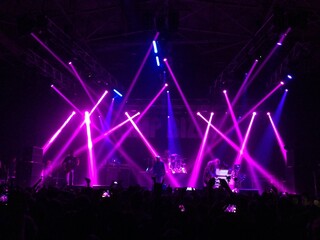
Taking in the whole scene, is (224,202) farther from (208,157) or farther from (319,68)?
(208,157)

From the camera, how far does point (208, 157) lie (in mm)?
19672

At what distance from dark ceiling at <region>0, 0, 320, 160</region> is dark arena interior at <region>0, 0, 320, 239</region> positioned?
54 millimetres

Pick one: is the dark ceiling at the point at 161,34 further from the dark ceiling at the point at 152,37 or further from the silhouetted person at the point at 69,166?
the silhouetted person at the point at 69,166

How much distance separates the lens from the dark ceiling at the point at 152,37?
1138 cm

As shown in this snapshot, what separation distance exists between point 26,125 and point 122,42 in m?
5.46

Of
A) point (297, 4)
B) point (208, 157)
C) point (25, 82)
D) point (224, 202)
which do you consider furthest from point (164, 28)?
point (208, 157)

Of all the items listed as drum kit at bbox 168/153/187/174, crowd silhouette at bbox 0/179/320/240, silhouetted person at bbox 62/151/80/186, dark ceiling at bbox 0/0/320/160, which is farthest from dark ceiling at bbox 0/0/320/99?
crowd silhouette at bbox 0/179/320/240

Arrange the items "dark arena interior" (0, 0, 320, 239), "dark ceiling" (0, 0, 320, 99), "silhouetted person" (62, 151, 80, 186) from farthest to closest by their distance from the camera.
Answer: "silhouetted person" (62, 151, 80, 186), "dark arena interior" (0, 0, 320, 239), "dark ceiling" (0, 0, 320, 99)

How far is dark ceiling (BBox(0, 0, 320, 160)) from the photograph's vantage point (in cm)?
1138

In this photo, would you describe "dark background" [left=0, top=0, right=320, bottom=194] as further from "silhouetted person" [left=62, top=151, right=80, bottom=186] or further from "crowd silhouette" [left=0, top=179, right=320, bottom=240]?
"crowd silhouette" [left=0, top=179, right=320, bottom=240]

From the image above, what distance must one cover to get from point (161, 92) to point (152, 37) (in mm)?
4492

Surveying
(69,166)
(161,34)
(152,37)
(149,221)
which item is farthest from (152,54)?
(149,221)

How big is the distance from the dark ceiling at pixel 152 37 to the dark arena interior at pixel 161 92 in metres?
0.05

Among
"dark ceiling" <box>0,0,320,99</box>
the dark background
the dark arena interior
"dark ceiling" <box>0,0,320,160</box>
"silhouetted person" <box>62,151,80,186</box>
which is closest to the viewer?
"dark ceiling" <box>0,0,320,99</box>
